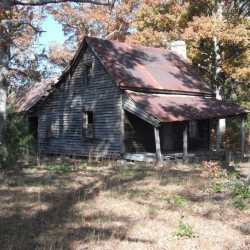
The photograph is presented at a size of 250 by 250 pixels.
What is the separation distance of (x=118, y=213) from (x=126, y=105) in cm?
1138

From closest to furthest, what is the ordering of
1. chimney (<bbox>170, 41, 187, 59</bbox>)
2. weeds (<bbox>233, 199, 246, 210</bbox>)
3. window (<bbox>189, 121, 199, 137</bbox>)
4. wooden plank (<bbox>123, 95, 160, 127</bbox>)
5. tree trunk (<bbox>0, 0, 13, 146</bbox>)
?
weeds (<bbox>233, 199, 246, 210</bbox>), tree trunk (<bbox>0, 0, 13, 146</bbox>), wooden plank (<bbox>123, 95, 160, 127</bbox>), window (<bbox>189, 121, 199, 137</bbox>), chimney (<bbox>170, 41, 187, 59</bbox>)

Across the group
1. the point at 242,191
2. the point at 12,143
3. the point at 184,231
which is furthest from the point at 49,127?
the point at 184,231

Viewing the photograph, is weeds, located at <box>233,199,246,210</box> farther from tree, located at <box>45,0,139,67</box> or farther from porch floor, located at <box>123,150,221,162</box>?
tree, located at <box>45,0,139,67</box>

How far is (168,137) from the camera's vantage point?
73.5ft

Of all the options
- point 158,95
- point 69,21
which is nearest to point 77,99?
point 158,95

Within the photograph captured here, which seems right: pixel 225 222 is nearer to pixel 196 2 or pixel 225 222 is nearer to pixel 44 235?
pixel 44 235

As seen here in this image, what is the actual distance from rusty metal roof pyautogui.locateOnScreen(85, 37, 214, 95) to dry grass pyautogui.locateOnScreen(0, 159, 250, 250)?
340 inches

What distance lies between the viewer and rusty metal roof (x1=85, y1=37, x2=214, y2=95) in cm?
2075

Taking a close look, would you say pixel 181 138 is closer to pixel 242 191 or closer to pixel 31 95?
pixel 242 191

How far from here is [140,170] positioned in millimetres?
15805

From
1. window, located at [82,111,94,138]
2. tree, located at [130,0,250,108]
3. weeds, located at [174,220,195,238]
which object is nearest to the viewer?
weeds, located at [174,220,195,238]

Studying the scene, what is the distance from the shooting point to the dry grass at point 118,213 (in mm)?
6980

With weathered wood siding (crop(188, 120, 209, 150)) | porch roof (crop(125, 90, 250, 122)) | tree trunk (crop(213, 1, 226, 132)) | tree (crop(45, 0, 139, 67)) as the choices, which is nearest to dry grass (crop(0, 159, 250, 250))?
porch roof (crop(125, 90, 250, 122))

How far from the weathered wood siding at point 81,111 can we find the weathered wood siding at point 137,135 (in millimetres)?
462
